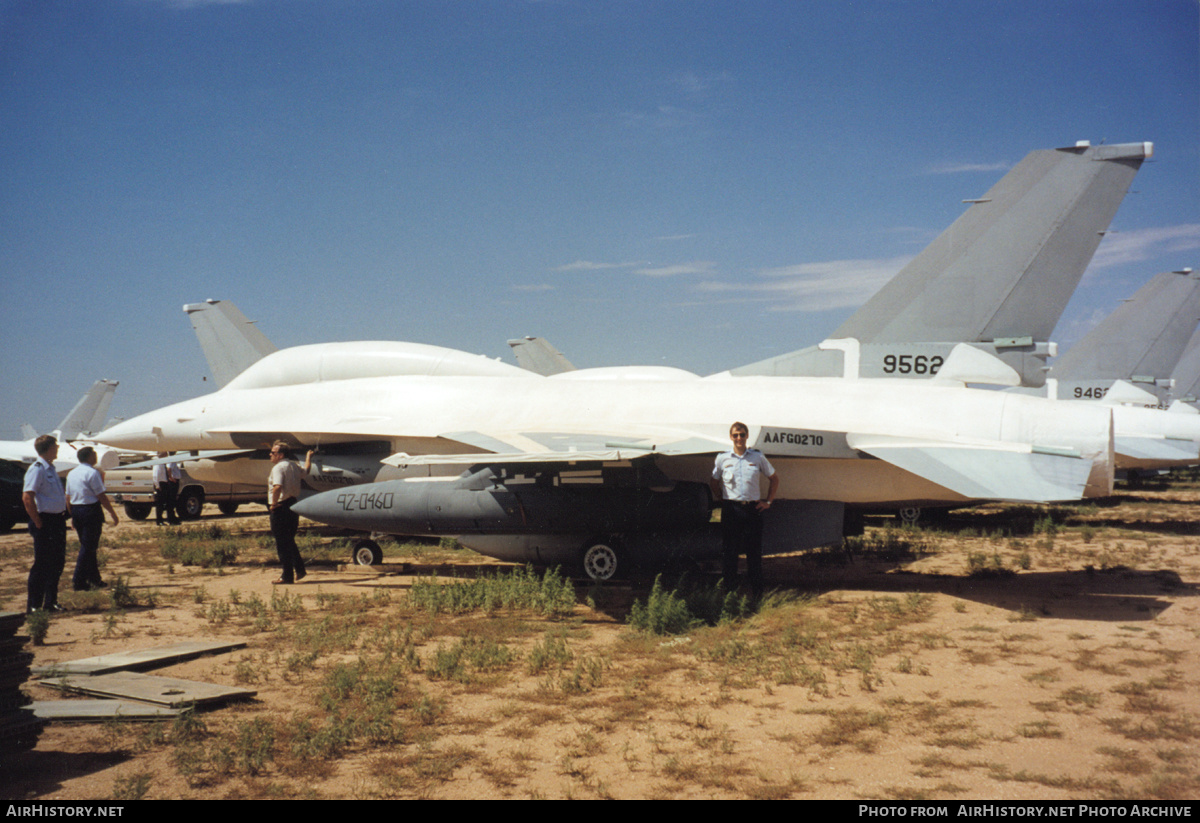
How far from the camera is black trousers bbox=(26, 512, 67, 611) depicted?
8.12m

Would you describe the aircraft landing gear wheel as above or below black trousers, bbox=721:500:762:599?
below

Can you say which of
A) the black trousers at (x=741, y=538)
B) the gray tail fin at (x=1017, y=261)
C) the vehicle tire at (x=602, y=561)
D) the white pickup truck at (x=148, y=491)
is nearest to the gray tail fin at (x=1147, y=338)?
the gray tail fin at (x=1017, y=261)

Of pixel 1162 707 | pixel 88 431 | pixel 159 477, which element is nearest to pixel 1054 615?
pixel 1162 707

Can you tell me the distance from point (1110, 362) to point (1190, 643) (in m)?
18.7

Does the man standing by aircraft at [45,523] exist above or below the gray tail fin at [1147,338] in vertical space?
below

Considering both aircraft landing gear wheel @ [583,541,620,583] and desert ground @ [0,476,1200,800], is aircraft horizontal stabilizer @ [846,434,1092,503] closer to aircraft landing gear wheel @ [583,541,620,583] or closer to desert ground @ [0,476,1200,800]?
desert ground @ [0,476,1200,800]

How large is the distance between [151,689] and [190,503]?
1684 centimetres

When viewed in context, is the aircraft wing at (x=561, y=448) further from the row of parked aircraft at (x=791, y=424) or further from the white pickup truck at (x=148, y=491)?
the white pickup truck at (x=148, y=491)

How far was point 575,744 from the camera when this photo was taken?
183 inches

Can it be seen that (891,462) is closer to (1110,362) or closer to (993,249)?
(993,249)

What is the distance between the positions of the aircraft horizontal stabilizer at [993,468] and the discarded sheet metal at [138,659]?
711cm

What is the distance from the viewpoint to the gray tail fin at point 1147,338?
72.2 ft

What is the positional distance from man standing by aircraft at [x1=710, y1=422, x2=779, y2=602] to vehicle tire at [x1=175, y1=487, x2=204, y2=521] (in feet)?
53.5

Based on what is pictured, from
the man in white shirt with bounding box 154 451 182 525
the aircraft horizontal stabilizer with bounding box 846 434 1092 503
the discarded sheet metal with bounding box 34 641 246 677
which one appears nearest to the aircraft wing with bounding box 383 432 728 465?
the aircraft horizontal stabilizer with bounding box 846 434 1092 503
